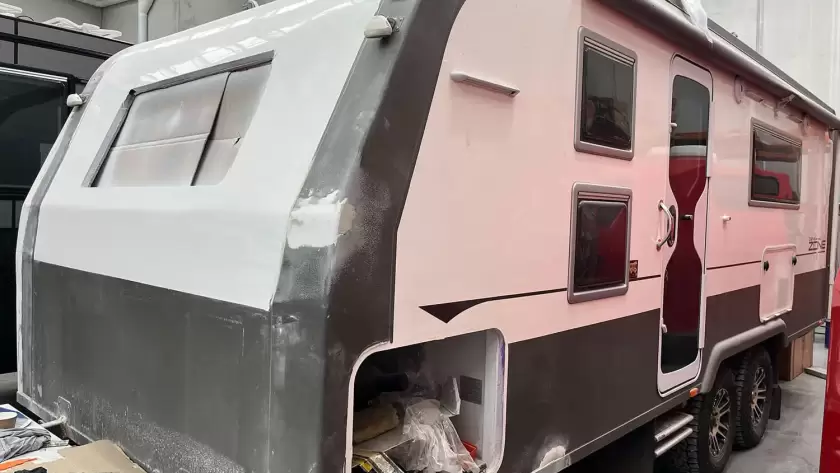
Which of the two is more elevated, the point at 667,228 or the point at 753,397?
the point at 667,228

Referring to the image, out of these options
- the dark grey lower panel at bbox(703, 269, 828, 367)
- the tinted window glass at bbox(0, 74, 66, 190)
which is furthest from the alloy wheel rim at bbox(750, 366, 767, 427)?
the tinted window glass at bbox(0, 74, 66, 190)

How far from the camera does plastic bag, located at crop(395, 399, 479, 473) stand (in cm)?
195

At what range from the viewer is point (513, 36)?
6.92ft

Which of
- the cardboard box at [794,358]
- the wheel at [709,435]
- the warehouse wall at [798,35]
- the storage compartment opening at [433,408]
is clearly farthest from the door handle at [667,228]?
the warehouse wall at [798,35]

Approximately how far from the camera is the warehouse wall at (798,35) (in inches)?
313

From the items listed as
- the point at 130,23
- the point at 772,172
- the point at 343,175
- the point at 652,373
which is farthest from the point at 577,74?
the point at 130,23

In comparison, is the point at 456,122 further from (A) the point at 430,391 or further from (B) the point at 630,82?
(B) the point at 630,82

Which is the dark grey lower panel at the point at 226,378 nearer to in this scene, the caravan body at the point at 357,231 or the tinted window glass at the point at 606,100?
the caravan body at the point at 357,231

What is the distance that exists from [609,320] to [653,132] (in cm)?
88

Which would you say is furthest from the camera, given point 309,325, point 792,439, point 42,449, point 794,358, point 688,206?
point 794,358

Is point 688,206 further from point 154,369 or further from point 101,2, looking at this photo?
point 101,2

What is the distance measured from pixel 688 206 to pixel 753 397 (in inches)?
67.7

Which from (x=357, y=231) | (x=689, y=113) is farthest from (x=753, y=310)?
(x=357, y=231)

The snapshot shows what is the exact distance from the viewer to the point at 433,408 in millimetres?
2053
